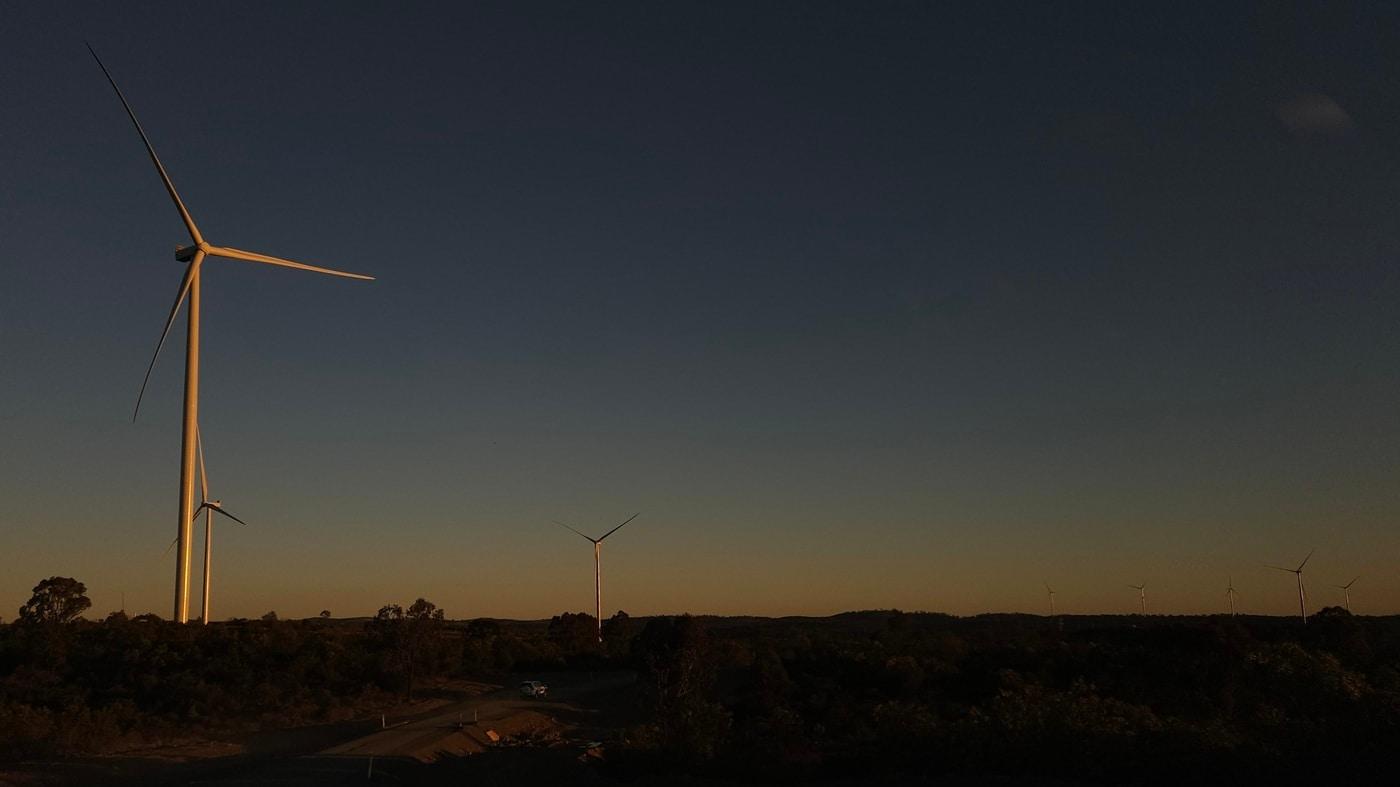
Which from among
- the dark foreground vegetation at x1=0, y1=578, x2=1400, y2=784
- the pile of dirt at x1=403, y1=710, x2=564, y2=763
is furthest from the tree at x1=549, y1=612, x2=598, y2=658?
the pile of dirt at x1=403, y1=710, x2=564, y2=763

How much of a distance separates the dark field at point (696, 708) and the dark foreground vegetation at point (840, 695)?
0.37 feet

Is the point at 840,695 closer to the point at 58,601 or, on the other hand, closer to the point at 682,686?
the point at 682,686

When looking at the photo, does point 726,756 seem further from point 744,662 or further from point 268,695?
point 744,662

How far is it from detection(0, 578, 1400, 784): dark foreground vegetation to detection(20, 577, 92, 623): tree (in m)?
0.22

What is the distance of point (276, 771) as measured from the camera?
31.8m

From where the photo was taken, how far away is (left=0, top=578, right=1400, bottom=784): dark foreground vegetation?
2375cm

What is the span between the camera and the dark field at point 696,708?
24203 millimetres

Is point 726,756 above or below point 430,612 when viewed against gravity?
below

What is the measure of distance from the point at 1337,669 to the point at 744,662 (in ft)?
109

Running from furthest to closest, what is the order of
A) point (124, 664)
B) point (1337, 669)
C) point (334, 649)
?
1. point (334, 649)
2. point (124, 664)
3. point (1337, 669)

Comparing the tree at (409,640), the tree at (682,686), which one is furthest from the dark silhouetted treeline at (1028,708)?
the tree at (409,640)

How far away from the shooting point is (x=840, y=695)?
4850 centimetres

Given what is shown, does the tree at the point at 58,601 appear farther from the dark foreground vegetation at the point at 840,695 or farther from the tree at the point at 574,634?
the tree at the point at 574,634

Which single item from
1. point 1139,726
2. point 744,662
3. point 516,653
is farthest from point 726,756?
point 516,653
